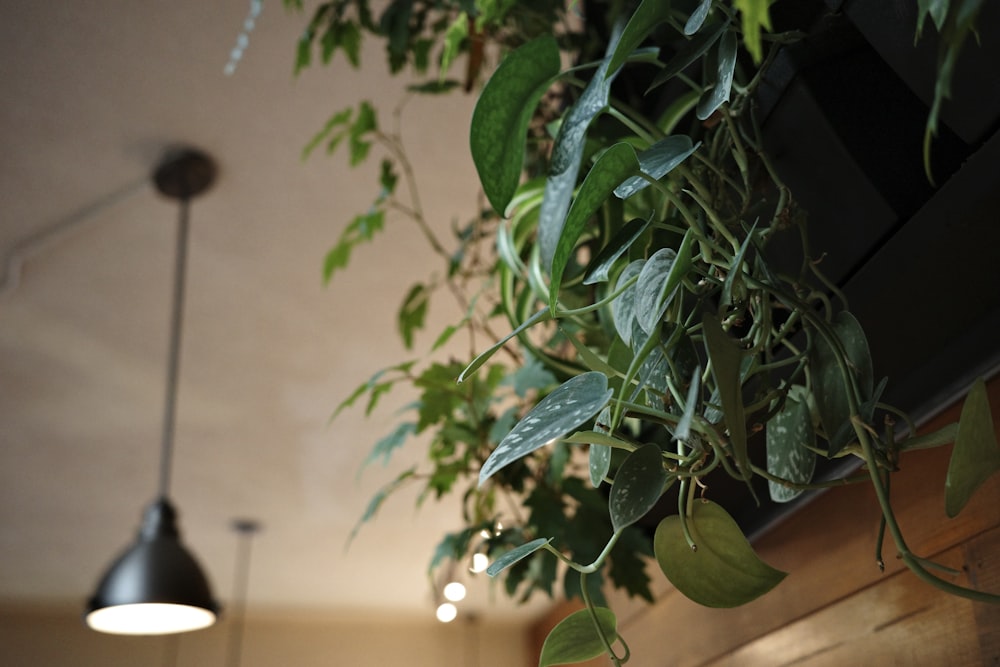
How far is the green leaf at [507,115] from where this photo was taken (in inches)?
18.8

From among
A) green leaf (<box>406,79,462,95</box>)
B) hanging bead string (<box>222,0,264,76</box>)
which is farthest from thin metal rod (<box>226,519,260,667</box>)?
green leaf (<box>406,79,462,95</box>)

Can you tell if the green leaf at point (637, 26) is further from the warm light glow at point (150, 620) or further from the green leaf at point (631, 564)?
the warm light glow at point (150, 620)

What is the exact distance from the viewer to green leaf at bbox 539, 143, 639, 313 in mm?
420

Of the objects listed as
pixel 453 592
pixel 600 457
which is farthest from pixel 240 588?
pixel 600 457

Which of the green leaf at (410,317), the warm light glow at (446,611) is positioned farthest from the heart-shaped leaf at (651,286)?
the warm light glow at (446,611)

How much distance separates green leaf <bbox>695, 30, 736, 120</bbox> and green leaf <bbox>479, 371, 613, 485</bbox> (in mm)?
150

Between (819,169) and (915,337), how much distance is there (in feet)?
0.41

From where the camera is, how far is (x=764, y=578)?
45cm

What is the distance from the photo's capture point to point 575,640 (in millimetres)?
509

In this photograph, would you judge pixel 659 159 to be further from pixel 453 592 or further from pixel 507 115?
pixel 453 592

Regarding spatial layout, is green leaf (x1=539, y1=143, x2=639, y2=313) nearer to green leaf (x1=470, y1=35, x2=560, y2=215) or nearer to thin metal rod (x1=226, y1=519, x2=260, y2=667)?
green leaf (x1=470, y1=35, x2=560, y2=215)

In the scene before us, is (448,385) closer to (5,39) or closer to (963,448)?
(963,448)

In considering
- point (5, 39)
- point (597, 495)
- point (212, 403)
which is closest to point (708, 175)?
point (597, 495)

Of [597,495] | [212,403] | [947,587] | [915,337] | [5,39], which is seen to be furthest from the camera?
[212,403]
